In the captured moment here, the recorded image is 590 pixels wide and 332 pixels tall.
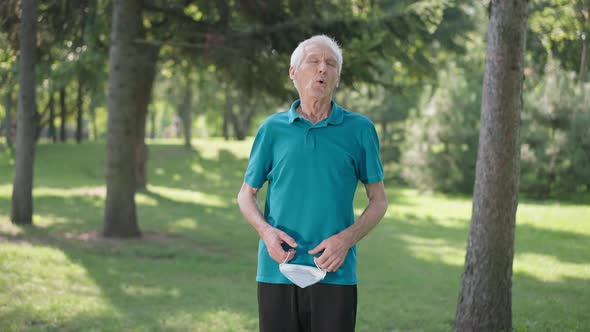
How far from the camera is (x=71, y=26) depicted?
14508 millimetres

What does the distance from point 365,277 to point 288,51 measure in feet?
16.0

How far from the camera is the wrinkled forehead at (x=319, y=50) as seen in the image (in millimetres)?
3037

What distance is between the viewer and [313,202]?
2963 millimetres

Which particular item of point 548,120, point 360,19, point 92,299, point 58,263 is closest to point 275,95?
point 360,19

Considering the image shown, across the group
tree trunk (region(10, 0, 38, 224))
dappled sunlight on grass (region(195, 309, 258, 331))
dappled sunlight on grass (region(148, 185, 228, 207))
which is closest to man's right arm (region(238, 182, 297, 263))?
dappled sunlight on grass (region(195, 309, 258, 331))

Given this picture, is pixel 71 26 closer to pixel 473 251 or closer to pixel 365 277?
pixel 365 277

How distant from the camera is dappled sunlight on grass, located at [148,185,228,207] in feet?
73.5

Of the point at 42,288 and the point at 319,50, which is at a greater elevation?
the point at 319,50

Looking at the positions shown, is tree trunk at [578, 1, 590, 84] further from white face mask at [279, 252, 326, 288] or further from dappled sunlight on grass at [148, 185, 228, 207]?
dappled sunlight on grass at [148, 185, 228, 207]

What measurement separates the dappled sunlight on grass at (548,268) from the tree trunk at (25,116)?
32.5 ft

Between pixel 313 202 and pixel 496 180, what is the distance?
360 centimetres

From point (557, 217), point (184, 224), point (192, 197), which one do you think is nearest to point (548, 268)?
point (557, 217)

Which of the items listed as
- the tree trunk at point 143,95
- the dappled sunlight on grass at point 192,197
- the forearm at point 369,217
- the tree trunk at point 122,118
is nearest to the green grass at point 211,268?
the dappled sunlight on grass at point 192,197

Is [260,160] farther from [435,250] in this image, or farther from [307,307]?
[435,250]
